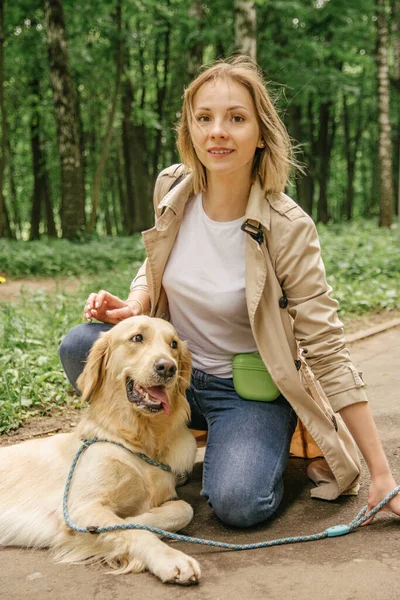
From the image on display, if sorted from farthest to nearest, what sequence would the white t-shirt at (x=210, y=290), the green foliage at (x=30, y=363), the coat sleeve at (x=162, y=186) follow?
1. the green foliage at (x=30, y=363)
2. the coat sleeve at (x=162, y=186)
3. the white t-shirt at (x=210, y=290)

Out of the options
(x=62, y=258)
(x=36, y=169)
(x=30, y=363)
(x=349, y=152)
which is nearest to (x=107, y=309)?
(x=30, y=363)

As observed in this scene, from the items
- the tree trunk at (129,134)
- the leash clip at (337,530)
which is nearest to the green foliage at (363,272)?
the leash clip at (337,530)

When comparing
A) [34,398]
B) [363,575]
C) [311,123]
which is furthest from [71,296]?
[311,123]

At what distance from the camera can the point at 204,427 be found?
146 inches

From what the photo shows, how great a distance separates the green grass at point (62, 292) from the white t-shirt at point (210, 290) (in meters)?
1.58

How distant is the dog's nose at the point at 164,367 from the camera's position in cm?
288

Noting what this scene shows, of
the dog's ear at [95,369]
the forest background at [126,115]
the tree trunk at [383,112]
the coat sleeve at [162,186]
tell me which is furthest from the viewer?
the tree trunk at [383,112]

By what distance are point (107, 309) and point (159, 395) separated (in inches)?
26.3

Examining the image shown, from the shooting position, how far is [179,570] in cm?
245

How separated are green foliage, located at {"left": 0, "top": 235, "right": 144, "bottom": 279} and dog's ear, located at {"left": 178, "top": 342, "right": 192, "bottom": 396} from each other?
701cm

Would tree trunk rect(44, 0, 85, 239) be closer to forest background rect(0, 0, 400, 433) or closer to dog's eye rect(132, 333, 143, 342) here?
forest background rect(0, 0, 400, 433)

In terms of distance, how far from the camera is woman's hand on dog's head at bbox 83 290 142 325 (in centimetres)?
339

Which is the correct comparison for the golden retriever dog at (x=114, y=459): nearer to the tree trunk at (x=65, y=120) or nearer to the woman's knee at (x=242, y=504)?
the woman's knee at (x=242, y=504)

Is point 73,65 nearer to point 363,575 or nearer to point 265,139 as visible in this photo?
point 265,139
